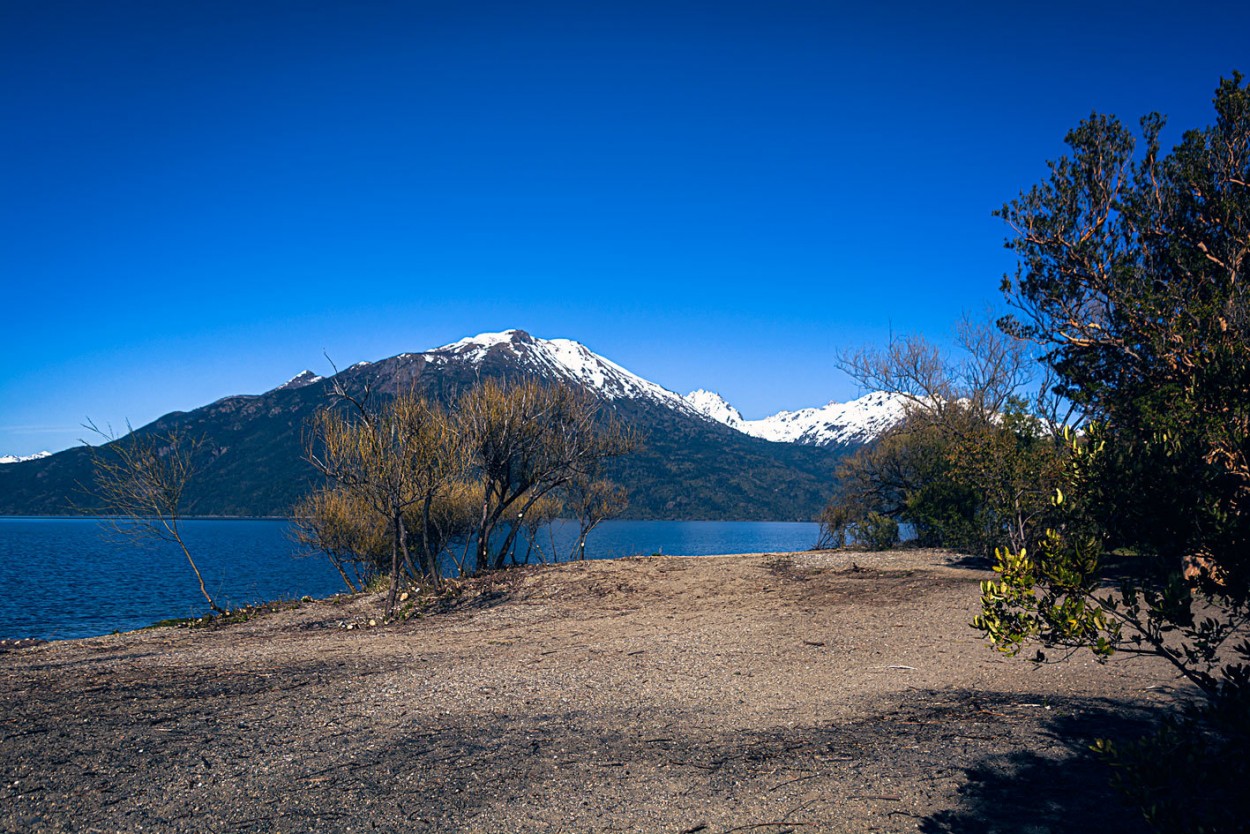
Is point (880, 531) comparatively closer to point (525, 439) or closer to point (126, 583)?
point (525, 439)

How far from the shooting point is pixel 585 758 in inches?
285

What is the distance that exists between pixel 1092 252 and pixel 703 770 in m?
11.8

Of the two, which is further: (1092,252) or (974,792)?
(1092,252)

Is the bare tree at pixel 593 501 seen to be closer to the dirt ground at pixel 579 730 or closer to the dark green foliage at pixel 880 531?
the dark green foliage at pixel 880 531

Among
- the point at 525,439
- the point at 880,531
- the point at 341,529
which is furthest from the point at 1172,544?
the point at 880,531

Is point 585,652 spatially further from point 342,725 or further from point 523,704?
point 342,725

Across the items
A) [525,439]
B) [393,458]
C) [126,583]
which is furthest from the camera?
[126,583]

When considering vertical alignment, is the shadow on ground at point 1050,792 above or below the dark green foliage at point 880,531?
below

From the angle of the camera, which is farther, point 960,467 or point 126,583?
point 126,583

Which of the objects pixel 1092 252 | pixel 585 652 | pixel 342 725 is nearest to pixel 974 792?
pixel 342 725

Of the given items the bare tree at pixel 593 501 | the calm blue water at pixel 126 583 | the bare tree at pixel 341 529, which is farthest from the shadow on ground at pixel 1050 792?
the bare tree at pixel 593 501

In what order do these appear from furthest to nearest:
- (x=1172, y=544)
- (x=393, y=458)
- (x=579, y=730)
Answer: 1. (x=393, y=458)
2. (x=579, y=730)
3. (x=1172, y=544)

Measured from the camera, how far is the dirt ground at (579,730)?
595 cm

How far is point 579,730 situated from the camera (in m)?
8.21
